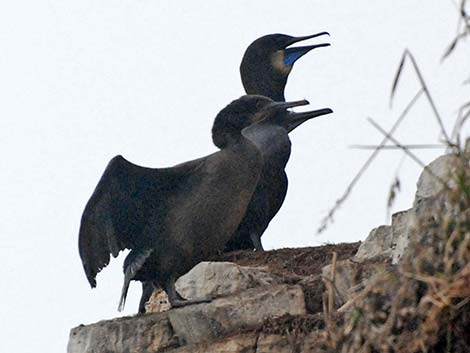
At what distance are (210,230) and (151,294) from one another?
987mm

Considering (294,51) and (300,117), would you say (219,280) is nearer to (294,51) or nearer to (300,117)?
(300,117)

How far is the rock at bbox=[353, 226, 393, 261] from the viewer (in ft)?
28.4

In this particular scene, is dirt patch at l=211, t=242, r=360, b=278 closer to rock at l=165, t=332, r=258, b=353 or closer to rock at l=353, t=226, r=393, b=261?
rock at l=353, t=226, r=393, b=261

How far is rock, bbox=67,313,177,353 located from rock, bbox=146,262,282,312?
1.25ft

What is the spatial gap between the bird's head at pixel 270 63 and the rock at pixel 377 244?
566cm

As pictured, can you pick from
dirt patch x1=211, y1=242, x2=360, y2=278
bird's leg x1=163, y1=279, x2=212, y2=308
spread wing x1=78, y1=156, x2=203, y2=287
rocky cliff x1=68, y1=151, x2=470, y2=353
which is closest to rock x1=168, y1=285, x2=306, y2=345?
rocky cliff x1=68, y1=151, x2=470, y2=353

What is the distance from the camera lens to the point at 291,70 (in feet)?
48.7

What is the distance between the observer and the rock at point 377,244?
8648mm

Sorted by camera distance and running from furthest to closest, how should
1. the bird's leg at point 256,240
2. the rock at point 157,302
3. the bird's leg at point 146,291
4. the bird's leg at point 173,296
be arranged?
the bird's leg at point 256,240 → the rock at point 157,302 → the bird's leg at point 146,291 → the bird's leg at point 173,296

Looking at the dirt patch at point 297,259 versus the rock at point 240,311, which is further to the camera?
the dirt patch at point 297,259

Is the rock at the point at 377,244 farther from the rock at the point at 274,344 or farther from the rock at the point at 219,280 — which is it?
the rock at the point at 274,344

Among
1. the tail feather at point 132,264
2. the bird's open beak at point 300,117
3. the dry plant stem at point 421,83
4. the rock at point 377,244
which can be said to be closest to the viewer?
the dry plant stem at point 421,83

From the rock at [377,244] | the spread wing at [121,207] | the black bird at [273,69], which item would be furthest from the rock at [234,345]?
the black bird at [273,69]

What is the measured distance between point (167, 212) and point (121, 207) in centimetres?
30
